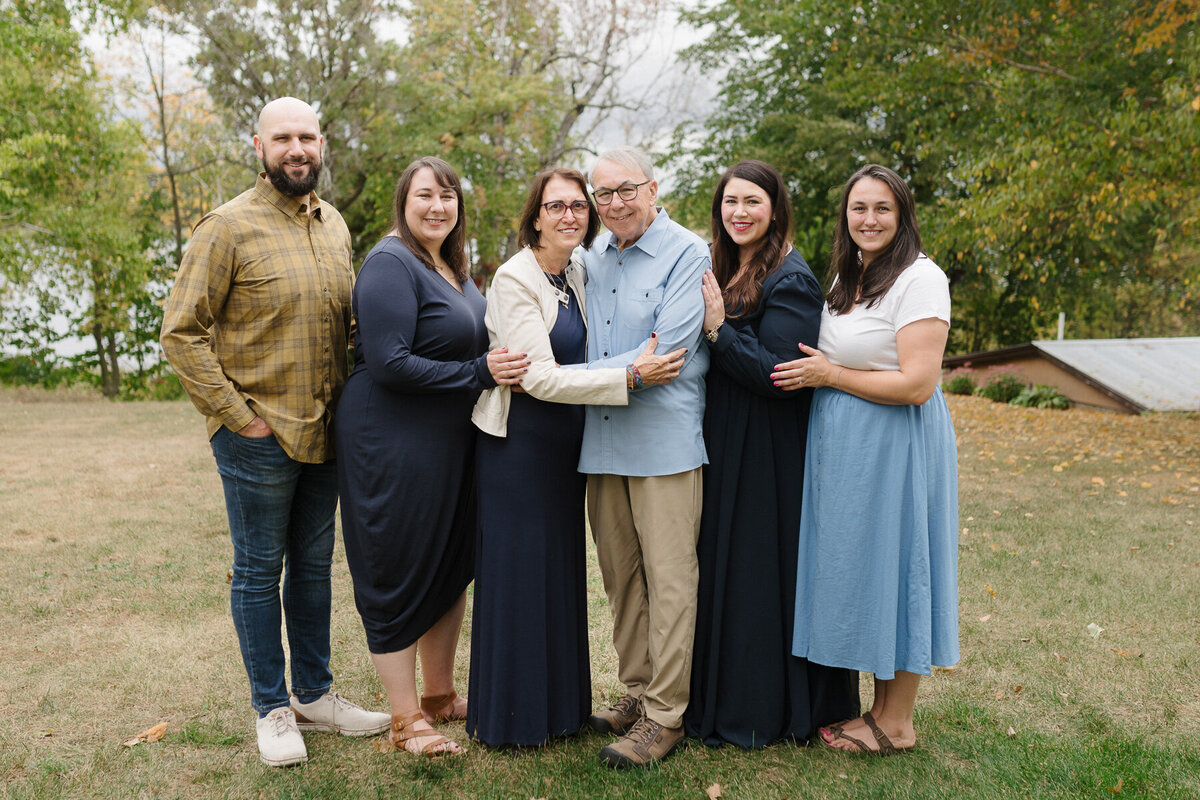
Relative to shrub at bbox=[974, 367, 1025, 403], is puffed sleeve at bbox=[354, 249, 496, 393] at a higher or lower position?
higher

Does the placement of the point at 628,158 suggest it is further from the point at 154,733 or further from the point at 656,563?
the point at 154,733

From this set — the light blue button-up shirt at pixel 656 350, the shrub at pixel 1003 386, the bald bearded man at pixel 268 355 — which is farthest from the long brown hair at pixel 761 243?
the shrub at pixel 1003 386

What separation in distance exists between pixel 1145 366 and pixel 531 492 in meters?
16.8

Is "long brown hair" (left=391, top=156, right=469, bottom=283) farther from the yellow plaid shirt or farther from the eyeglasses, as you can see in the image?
the eyeglasses

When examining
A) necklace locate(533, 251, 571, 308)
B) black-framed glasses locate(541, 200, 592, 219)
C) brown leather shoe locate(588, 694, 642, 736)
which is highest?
black-framed glasses locate(541, 200, 592, 219)

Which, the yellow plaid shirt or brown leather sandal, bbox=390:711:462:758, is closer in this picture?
the yellow plaid shirt

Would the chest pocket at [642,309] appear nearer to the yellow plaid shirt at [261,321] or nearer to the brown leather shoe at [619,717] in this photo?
the yellow plaid shirt at [261,321]

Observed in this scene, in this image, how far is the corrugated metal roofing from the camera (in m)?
15.1

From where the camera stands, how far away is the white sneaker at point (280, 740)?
3354 millimetres

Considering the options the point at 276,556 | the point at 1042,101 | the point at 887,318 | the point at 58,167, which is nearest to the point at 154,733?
the point at 276,556

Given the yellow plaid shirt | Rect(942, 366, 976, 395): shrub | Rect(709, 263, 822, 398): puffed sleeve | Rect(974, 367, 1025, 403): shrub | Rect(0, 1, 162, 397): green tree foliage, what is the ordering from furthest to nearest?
Rect(942, 366, 976, 395): shrub → Rect(974, 367, 1025, 403): shrub → Rect(0, 1, 162, 397): green tree foliage → Rect(709, 263, 822, 398): puffed sleeve → the yellow plaid shirt

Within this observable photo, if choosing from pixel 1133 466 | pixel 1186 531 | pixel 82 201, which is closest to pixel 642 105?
pixel 82 201

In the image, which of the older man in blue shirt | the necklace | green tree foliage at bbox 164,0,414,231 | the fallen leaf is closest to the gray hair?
the older man in blue shirt

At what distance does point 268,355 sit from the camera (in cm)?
329
